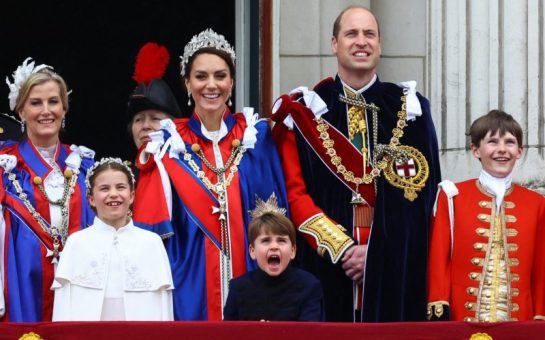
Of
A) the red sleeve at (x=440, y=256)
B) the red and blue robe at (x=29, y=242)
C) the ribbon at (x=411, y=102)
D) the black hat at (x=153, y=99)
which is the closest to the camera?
the red sleeve at (x=440, y=256)

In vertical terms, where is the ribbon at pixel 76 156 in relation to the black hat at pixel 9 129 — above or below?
below

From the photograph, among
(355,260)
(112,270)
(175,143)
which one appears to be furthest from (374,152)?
(112,270)

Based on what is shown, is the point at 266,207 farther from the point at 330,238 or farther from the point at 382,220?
the point at 382,220

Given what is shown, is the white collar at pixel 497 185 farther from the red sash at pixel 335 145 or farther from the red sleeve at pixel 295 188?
the red sleeve at pixel 295 188

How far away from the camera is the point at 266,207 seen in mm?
7375

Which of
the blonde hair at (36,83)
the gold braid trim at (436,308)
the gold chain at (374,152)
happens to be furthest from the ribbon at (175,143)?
the gold braid trim at (436,308)

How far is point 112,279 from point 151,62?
1.69m

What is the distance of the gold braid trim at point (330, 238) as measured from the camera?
24.2 ft

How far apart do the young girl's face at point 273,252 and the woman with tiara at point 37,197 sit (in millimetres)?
873

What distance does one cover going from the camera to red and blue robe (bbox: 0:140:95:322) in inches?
288

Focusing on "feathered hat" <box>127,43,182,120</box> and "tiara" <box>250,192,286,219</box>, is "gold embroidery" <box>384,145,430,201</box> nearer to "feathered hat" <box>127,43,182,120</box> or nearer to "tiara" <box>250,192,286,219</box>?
"tiara" <box>250,192,286,219</box>

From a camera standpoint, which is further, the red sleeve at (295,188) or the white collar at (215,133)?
the white collar at (215,133)
